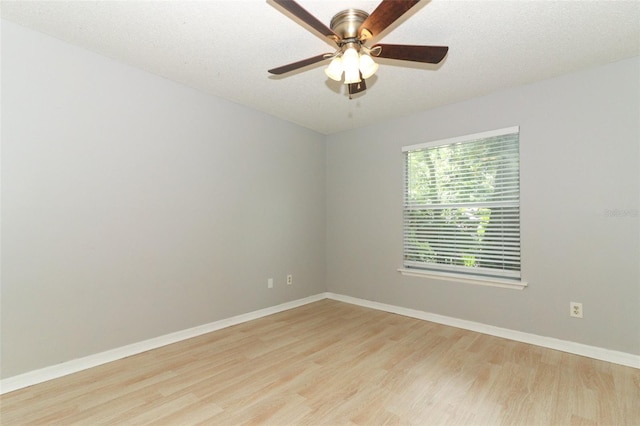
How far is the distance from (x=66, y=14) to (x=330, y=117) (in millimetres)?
2652

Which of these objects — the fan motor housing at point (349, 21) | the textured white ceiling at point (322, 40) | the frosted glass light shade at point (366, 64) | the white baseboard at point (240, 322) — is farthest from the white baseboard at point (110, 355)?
the fan motor housing at point (349, 21)

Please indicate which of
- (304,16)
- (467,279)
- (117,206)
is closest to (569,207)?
(467,279)

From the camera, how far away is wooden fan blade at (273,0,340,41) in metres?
1.41

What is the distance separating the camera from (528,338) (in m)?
2.88

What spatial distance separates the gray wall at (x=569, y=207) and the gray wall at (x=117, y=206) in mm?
2166

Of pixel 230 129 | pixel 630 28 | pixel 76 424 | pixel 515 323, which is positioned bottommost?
pixel 76 424

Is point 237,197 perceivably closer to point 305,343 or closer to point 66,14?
point 305,343

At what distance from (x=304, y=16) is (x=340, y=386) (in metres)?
2.31

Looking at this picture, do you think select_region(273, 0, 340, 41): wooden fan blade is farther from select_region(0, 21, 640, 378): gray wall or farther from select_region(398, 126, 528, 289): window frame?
select_region(398, 126, 528, 289): window frame

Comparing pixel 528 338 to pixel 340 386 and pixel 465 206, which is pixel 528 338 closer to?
pixel 465 206

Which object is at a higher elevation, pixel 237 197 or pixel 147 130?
pixel 147 130

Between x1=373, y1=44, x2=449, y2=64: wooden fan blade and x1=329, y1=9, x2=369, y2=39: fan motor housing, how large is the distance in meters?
0.16

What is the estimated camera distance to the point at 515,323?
297 centimetres

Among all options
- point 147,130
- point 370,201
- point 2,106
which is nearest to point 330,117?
point 370,201
